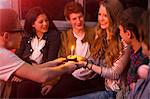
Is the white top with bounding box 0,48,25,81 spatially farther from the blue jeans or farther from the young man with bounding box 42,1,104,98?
the blue jeans

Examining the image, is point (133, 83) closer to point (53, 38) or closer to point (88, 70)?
point (88, 70)

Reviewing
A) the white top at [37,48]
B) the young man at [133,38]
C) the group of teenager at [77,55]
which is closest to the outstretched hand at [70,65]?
the group of teenager at [77,55]

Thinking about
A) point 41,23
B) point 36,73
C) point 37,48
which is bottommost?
point 36,73

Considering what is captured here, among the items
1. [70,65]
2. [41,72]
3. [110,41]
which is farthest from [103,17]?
[41,72]

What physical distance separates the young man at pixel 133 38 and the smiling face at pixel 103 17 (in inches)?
2.5

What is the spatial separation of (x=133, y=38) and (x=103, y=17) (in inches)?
6.3

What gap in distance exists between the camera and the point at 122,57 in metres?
1.84

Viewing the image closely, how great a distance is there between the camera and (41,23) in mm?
1831

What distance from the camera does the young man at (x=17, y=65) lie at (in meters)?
1.84

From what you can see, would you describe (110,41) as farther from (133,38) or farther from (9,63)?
(9,63)

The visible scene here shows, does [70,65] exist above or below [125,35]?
below

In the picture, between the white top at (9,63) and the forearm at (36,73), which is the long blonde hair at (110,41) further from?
the white top at (9,63)

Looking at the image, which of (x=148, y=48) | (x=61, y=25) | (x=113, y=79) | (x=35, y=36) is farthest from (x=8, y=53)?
(x=148, y=48)

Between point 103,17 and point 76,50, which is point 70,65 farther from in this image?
point 103,17
